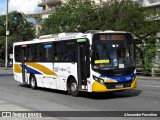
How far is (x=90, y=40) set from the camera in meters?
16.0

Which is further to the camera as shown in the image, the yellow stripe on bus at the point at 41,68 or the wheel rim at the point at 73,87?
the yellow stripe on bus at the point at 41,68

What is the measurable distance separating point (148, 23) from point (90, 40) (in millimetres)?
23259

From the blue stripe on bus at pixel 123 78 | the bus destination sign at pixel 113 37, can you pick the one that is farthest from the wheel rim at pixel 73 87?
the bus destination sign at pixel 113 37

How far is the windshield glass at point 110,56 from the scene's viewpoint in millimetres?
15844

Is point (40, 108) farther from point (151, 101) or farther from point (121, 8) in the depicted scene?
point (121, 8)

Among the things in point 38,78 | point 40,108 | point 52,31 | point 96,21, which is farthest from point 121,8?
point 40,108

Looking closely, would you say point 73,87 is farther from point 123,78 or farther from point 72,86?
point 123,78

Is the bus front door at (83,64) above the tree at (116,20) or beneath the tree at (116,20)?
beneath

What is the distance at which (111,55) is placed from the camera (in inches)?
628

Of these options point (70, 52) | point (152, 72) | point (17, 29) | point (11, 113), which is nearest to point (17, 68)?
point (70, 52)

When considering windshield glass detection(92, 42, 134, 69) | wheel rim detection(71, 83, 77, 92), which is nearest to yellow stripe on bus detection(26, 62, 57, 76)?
wheel rim detection(71, 83, 77, 92)

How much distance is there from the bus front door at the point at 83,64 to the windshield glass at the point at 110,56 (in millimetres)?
444

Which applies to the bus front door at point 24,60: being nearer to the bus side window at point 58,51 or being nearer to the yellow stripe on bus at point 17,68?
the yellow stripe on bus at point 17,68

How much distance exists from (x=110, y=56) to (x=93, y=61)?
0.74m
